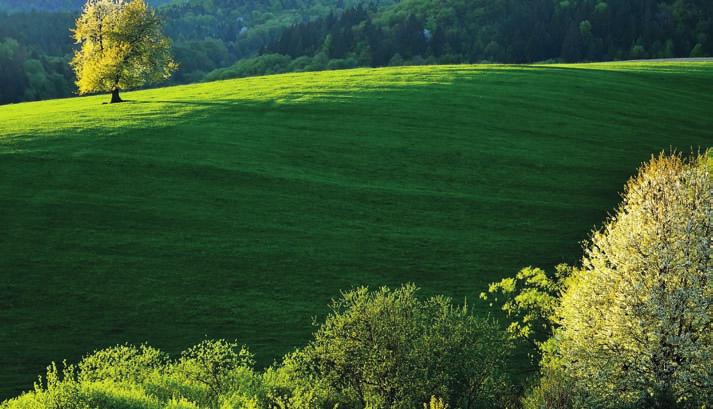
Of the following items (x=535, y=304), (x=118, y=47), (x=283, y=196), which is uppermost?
(x=118, y=47)

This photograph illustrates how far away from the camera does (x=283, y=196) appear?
2114 inches

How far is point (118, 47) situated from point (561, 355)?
6579cm

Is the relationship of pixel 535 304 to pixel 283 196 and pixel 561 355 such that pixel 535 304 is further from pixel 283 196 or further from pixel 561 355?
pixel 283 196

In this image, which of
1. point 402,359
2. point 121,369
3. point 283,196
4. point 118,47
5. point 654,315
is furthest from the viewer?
point 118,47

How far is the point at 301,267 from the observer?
43188 millimetres

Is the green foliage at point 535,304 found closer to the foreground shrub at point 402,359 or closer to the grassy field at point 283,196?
the foreground shrub at point 402,359

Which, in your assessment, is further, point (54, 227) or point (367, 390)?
point (54, 227)

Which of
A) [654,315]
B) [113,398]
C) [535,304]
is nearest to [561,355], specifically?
[654,315]

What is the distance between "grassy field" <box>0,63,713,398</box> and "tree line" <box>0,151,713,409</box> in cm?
480

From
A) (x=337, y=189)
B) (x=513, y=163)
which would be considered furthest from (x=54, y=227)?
(x=513, y=163)

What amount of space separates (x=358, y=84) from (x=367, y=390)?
63.0 meters

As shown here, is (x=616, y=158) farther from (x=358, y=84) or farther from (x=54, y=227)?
(x=54, y=227)

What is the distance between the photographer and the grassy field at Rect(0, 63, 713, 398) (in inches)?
1502

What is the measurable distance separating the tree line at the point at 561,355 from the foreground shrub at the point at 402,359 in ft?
0.18
